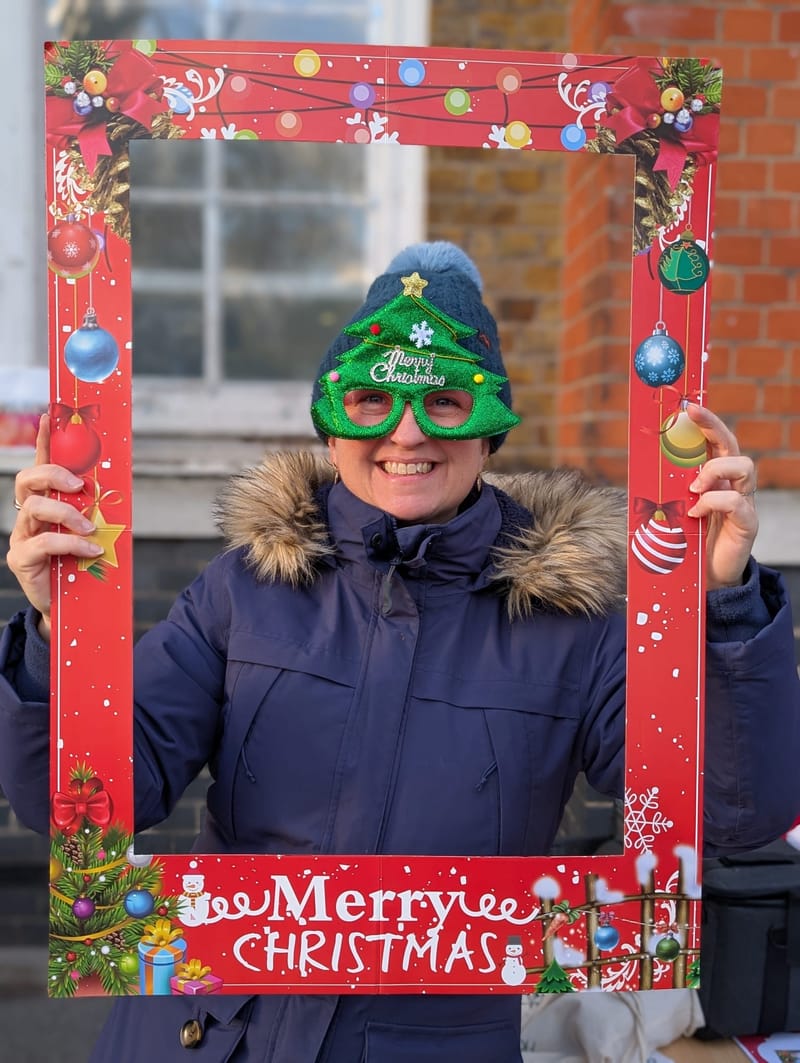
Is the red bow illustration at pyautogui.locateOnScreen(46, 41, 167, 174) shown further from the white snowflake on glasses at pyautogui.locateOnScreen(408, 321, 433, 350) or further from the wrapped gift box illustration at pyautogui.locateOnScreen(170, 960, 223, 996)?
the wrapped gift box illustration at pyautogui.locateOnScreen(170, 960, 223, 996)

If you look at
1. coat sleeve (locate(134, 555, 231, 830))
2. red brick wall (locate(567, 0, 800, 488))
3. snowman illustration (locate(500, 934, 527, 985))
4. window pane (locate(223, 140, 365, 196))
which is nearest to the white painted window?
window pane (locate(223, 140, 365, 196))

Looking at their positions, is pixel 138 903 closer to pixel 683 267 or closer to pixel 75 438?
pixel 75 438

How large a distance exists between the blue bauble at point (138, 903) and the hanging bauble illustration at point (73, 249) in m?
0.85

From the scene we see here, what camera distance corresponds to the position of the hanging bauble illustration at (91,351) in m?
1.29

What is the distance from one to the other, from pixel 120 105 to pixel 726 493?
97 cm

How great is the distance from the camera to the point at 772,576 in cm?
140

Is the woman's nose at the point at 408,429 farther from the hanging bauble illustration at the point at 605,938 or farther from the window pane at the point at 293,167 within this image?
the window pane at the point at 293,167

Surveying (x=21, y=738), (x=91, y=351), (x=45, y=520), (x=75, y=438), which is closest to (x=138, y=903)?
(x=21, y=738)

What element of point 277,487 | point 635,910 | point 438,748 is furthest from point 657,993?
point 277,487

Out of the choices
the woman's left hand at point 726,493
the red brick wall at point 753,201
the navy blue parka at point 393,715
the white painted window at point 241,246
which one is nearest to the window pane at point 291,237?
the white painted window at point 241,246

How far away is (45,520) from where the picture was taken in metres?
1.30

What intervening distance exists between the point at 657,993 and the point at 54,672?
1607 millimetres

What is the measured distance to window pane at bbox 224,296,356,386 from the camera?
350cm

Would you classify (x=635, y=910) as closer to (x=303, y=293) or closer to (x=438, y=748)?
(x=438, y=748)
